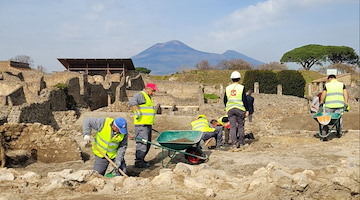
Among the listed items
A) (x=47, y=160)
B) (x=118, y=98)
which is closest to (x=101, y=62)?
(x=118, y=98)

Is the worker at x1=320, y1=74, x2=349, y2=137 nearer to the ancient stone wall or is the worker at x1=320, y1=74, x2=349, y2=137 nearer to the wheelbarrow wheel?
the wheelbarrow wheel

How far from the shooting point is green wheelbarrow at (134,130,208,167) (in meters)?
7.09

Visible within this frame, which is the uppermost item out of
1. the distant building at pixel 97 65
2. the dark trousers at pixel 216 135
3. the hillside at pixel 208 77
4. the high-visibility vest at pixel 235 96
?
the distant building at pixel 97 65

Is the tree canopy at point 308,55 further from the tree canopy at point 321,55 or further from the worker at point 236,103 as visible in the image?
the worker at point 236,103

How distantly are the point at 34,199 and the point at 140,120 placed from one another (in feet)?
10.8

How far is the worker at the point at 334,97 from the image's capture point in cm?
929

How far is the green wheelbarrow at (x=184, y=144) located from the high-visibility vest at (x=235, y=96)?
1227mm

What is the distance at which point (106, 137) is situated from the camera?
6219 millimetres

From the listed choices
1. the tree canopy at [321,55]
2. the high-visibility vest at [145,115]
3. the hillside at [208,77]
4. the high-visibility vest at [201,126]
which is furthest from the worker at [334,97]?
the tree canopy at [321,55]

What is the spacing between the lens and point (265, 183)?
17.0 feet

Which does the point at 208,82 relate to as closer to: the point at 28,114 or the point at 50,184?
the point at 28,114

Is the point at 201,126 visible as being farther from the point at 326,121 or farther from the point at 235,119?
the point at 326,121

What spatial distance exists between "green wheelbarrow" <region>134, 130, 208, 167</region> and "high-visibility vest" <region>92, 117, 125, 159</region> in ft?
2.70

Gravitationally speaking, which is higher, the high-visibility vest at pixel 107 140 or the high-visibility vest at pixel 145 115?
the high-visibility vest at pixel 145 115
